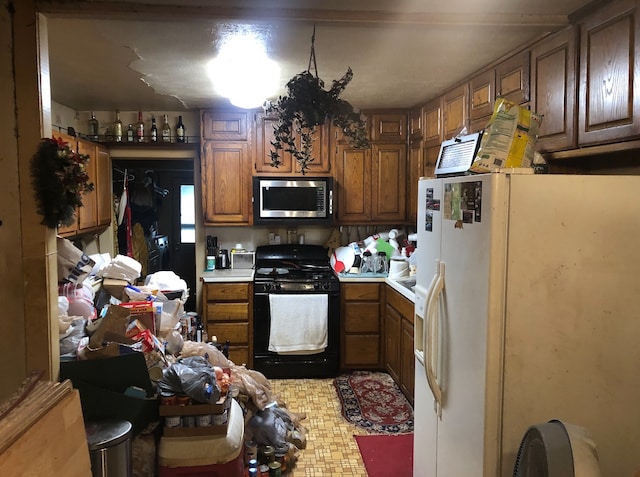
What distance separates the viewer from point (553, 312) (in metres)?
1.73

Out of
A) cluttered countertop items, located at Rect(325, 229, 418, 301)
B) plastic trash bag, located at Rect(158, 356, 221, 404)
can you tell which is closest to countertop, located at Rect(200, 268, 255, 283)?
cluttered countertop items, located at Rect(325, 229, 418, 301)

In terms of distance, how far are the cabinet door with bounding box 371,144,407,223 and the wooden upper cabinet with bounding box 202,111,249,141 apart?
1.16 m

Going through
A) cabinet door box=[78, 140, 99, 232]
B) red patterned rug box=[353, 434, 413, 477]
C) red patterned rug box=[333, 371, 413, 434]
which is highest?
cabinet door box=[78, 140, 99, 232]

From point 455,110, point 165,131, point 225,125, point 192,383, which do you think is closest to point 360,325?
point 455,110

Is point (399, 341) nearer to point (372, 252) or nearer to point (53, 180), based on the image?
point (372, 252)

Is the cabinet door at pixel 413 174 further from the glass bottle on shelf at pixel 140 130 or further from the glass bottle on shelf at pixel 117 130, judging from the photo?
the glass bottle on shelf at pixel 117 130

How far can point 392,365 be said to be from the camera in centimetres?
402

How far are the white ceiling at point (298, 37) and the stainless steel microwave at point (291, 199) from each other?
1.01m

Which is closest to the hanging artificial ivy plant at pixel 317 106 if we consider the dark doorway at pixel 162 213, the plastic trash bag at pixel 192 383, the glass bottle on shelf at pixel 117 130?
the plastic trash bag at pixel 192 383

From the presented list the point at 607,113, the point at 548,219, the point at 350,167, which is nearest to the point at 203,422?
the point at 548,219

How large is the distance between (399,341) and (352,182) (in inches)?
57.2

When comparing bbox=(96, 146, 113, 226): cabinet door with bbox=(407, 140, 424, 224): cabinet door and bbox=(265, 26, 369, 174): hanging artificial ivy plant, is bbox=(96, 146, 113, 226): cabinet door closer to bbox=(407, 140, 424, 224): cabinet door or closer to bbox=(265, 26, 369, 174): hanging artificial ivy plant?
bbox=(265, 26, 369, 174): hanging artificial ivy plant

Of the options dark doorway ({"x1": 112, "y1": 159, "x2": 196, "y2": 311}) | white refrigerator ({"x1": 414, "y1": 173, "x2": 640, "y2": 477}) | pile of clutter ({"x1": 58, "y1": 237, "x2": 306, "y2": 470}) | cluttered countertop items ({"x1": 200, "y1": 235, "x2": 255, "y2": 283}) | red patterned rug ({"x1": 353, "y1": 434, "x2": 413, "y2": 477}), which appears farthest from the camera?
dark doorway ({"x1": 112, "y1": 159, "x2": 196, "y2": 311})

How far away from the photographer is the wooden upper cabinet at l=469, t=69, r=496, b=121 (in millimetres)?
2775
